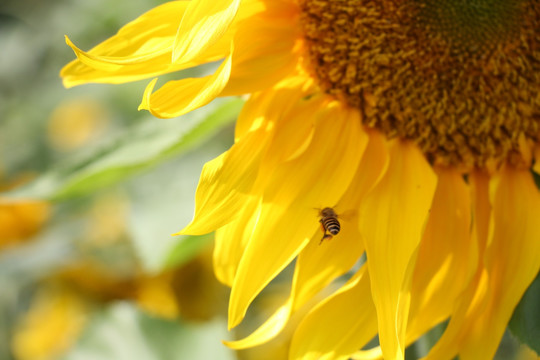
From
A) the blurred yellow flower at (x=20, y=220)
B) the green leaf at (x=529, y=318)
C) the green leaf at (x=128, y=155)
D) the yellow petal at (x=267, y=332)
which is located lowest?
the green leaf at (x=529, y=318)

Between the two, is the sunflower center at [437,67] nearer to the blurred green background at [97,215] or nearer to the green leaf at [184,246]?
the blurred green background at [97,215]

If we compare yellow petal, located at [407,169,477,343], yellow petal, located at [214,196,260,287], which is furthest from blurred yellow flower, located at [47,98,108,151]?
yellow petal, located at [407,169,477,343]

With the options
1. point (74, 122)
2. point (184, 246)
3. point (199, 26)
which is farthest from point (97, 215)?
point (199, 26)

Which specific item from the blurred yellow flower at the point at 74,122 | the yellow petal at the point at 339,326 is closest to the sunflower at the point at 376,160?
the yellow petal at the point at 339,326

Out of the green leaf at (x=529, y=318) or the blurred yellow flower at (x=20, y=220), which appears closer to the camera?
the green leaf at (x=529, y=318)

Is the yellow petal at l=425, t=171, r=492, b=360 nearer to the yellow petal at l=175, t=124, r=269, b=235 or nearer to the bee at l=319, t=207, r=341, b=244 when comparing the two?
the bee at l=319, t=207, r=341, b=244

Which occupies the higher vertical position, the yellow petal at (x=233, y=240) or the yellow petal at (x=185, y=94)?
the yellow petal at (x=185, y=94)

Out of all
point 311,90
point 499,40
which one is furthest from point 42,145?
point 499,40
